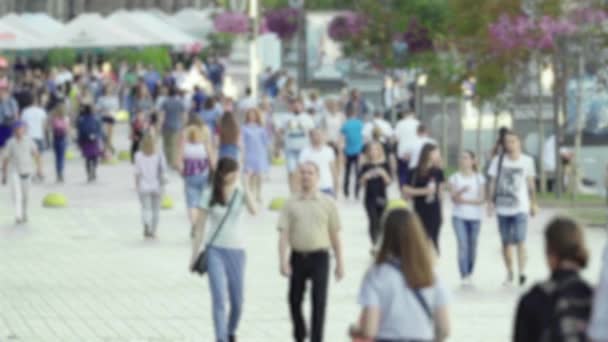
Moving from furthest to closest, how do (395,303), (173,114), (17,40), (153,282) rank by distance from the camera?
(17,40) < (173,114) < (153,282) < (395,303)

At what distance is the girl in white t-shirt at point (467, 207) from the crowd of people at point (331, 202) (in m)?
0.01

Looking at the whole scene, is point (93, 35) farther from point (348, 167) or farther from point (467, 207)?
point (467, 207)

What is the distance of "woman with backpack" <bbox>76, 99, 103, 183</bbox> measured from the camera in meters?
36.8

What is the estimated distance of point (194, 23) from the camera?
78.5m

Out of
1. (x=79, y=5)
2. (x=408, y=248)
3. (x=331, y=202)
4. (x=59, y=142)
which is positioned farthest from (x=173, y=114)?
(x=79, y=5)

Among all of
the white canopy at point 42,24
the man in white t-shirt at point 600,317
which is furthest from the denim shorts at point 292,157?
the white canopy at point 42,24

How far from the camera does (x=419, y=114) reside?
43312 mm

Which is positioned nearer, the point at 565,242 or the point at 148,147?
the point at 565,242

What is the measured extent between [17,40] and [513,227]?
36.8 m

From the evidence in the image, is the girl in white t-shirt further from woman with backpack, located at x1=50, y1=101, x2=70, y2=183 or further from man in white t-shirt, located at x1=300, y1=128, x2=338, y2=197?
woman with backpack, located at x1=50, y1=101, x2=70, y2=183

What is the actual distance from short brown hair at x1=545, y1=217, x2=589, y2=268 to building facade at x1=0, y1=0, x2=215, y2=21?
94.2 m

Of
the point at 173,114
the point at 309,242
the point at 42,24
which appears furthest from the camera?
the point at 42,24

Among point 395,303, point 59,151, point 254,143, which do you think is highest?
point 395,303

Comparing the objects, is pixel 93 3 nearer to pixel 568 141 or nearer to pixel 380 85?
pixel 380 85
